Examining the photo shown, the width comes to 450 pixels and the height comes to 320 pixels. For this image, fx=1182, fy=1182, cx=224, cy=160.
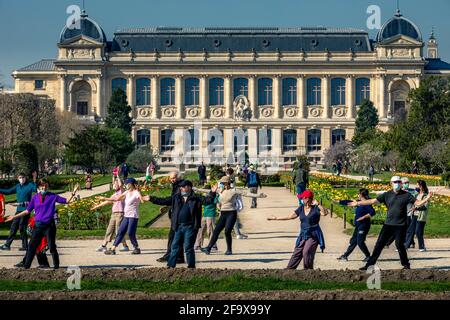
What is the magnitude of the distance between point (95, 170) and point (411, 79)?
51.8 metres

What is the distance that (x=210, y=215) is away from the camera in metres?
26.8

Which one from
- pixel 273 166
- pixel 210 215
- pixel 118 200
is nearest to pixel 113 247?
pixel 118 200

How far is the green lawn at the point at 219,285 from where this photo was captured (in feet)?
59.5

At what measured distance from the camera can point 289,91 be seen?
125438mm

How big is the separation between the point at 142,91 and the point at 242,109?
10.8m

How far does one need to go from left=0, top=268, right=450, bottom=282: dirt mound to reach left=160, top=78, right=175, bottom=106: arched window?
106 meters

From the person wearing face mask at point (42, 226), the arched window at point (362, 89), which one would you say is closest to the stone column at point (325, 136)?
the arched window at point (362, 89)

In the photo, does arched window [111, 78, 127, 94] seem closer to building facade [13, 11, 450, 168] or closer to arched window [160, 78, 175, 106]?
building facade [13, 11, 450, 168]

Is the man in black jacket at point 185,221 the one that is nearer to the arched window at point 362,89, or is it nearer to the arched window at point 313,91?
the arched window at point 362,89

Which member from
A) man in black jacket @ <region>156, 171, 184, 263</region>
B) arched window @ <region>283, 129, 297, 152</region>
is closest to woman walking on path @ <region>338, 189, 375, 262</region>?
man in black jacket @ <region>156, 171, 184, 263</region>

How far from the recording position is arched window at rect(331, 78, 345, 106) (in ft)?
408

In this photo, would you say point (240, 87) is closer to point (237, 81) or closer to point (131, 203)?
point (237, 81)

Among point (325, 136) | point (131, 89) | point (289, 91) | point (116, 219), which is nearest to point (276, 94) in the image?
point (289, 91)
